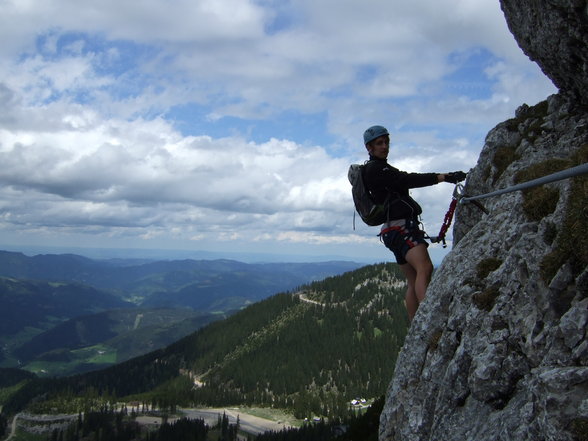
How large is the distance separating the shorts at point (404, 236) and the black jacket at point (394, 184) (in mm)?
314

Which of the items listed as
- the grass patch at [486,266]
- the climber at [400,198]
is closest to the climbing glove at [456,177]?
the climber at [400,198]

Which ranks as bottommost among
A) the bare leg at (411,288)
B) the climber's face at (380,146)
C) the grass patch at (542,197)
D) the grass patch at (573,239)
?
the bare leg at (411,288)

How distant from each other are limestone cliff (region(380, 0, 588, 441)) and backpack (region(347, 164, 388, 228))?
8.55 ft

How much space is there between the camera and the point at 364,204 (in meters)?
14.2

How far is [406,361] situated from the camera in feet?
45.3

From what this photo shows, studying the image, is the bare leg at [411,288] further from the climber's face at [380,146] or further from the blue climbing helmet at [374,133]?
the blue climbing helmet at [374,133]

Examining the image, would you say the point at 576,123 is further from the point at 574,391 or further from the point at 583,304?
the point at 574,391

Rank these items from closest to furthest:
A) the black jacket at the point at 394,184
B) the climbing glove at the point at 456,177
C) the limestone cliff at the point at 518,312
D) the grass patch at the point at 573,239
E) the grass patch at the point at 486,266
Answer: the limestone cliff at the point at 518,312, the grass patch at the point at 573,239, the grass patch at the point at 486,266, the black jacket at the point at 394,184, the climbing glove at the point at 456,177

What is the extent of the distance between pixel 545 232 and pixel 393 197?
506 centimetres

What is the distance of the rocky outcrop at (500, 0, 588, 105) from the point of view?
12.7 m

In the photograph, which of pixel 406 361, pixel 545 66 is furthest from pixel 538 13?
pixel 406 361

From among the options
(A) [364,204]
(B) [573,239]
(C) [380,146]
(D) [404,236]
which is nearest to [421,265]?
(D) [404,236]

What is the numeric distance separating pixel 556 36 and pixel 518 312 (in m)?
9.40

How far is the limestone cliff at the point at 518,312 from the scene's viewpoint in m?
7.38
